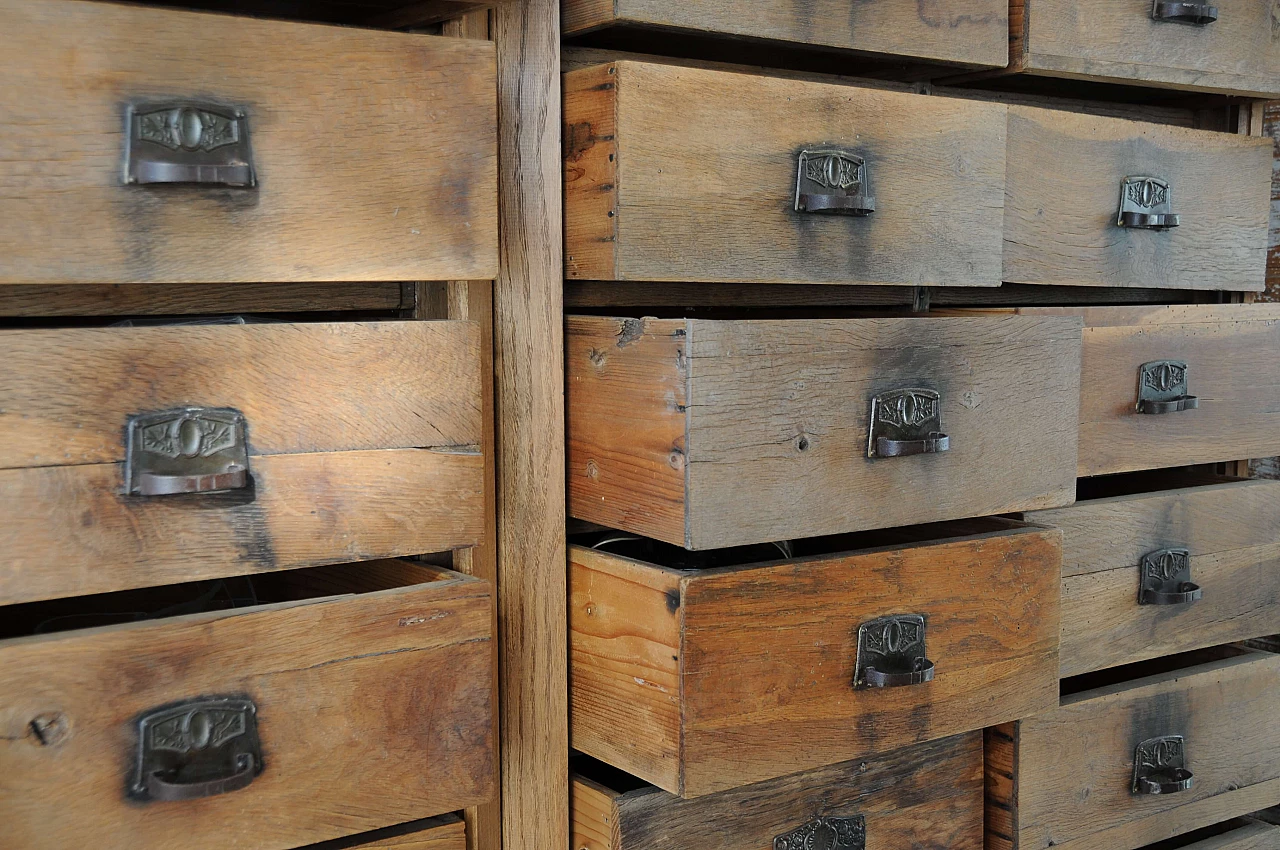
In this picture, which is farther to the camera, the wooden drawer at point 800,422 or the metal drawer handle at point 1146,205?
the metal drawer handle at point 1146,205

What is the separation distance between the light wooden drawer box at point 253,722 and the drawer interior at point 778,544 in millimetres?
314

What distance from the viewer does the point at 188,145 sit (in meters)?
0.88

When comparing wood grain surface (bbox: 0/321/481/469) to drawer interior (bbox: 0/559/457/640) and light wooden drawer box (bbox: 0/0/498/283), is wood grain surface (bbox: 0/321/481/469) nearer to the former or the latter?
light wooden drawer box (bbox: 0/0/498/283)

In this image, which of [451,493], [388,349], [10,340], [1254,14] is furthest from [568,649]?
[1254,14]

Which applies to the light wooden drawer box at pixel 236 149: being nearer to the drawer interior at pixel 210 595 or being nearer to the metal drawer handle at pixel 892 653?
the drawer interior at pixel 210 595

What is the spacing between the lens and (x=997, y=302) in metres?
1.62

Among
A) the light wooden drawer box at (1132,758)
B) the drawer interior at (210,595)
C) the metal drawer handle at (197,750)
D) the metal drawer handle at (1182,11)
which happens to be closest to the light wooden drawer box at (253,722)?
the metal drawer handle at (197,750)

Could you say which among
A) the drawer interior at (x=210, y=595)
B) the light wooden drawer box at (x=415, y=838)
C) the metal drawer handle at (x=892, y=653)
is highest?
the drawer interior at (x=210, y=595)

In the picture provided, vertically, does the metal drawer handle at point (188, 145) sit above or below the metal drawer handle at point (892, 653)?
above

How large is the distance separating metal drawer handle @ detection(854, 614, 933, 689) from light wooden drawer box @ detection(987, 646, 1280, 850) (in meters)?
0.24

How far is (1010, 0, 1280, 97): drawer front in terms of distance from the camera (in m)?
1.39

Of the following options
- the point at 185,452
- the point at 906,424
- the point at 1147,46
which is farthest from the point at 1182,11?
the point at 185,452

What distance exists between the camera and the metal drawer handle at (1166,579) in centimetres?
147

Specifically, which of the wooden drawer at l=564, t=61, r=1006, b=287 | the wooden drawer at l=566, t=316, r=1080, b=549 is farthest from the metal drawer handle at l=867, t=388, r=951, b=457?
the wooden drawer at l=564, t=61, r=1006, b=287
